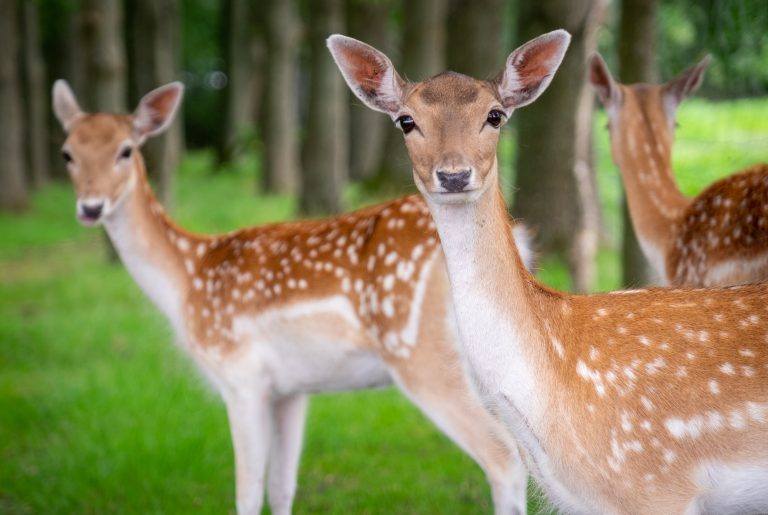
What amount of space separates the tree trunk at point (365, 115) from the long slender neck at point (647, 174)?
12.0 metres

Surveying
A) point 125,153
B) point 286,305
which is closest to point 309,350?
point 286,305

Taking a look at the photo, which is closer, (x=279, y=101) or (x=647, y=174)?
(x=647, y=174)

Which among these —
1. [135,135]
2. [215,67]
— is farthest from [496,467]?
[215,67]

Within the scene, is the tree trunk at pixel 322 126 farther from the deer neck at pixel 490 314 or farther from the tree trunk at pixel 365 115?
the deer neck at pixel 490 314

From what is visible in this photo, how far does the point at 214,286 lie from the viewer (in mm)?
5367

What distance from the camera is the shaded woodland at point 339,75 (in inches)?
280

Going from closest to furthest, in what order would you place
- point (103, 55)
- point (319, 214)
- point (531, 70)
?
point (531, 70)
point (103, 55)
point (319, 214)

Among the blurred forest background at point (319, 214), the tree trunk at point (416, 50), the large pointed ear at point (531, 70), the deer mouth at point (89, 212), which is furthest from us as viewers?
the tree trunk at point (416, 50)

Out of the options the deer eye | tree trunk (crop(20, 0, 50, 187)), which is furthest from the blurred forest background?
tree trunk (crop(20, 0, 50, 187))

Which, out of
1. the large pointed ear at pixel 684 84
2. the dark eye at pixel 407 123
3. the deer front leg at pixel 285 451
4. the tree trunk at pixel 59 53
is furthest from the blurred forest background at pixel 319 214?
the tree trunk at pixel 59 53

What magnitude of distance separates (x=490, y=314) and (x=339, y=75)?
42.2ft

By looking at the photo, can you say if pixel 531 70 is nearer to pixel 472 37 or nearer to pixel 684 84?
pixel 684 84

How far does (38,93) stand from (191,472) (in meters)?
17.5

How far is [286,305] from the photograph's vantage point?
5.09 metres
